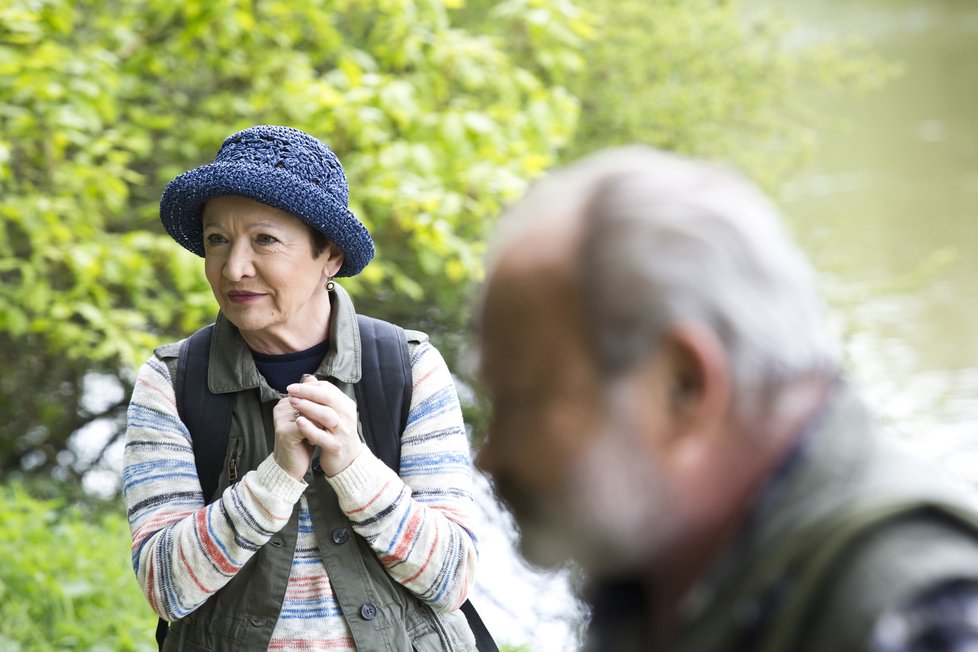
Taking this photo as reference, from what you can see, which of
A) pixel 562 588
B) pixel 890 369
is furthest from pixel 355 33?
pixel 890 369

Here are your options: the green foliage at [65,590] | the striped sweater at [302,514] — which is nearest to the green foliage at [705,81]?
the green foliage at [65,590]

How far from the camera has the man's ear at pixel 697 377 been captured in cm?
94

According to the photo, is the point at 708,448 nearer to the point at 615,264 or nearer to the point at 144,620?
the point at 615,264

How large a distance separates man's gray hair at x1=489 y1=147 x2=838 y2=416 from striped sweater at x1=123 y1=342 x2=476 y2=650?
125 cm

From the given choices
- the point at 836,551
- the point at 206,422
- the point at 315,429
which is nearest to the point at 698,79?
the point at 206,422

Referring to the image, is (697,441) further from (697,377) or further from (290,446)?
(290,446)

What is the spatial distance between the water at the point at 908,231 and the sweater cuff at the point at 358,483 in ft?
18.7

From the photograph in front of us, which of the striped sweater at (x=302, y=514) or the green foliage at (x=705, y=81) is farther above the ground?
the striped sweater at (x=302, y=514)

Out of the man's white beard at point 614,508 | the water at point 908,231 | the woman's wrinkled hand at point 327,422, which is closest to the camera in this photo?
the man's white beard at point 614,508

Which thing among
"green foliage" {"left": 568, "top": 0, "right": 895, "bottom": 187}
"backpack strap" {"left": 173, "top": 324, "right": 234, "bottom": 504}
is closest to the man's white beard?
"backpack strap" {"left": 173, "top": 324, "right": 234, "bottom": 504}

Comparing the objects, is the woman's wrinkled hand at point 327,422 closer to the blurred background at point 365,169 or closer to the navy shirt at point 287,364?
the navy shirt at point 287,364

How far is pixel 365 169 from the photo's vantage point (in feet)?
17.7

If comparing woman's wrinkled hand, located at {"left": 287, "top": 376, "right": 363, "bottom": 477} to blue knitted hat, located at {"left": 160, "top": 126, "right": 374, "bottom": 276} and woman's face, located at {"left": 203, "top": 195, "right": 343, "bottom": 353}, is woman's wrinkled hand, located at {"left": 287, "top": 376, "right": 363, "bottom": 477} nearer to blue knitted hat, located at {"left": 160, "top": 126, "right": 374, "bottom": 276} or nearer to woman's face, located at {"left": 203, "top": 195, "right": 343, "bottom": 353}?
woman's face, located at {"left": 203, "top": 195, "right": 343, "bottom": 353}

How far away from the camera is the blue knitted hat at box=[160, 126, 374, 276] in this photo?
90.6 inches
